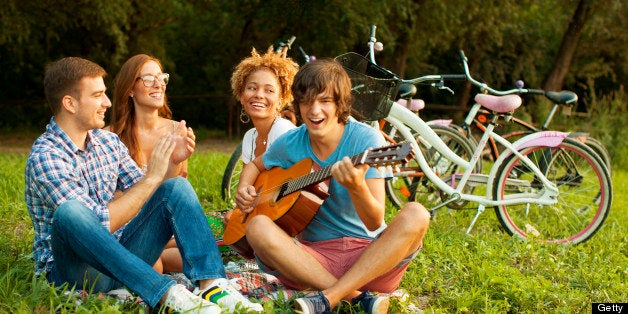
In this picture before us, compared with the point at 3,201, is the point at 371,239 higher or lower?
higher

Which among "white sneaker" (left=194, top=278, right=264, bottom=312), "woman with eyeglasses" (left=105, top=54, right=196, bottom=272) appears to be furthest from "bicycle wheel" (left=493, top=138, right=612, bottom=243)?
"white sneaker" (left=194, top=278, right=264, bottom=312)

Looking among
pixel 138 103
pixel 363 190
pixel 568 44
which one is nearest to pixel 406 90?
pixel 138 103

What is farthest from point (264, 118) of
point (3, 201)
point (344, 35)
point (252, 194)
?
point (344, 35)

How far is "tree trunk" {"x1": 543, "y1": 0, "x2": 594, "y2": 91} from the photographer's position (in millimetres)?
12695

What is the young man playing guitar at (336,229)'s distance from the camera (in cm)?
290

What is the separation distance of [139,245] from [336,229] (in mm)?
883

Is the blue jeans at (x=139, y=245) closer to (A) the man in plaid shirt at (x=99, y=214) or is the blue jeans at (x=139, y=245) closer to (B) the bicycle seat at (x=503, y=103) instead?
(A) the man in plaid shirt at (x=99, y=214)

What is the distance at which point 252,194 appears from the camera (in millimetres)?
3338

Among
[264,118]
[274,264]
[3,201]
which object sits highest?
[264,118]

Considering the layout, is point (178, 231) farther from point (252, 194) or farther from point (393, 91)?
point (393, 91)

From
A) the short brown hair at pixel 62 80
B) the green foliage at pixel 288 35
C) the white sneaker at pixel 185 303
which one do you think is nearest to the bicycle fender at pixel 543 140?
the white sneaker at pixel 185 303

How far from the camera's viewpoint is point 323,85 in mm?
3047

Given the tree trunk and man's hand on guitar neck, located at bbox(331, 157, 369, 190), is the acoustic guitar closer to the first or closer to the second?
man's hand on guitar neck, located at bbox(331, 157, 369, 190)

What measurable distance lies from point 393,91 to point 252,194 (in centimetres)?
163
